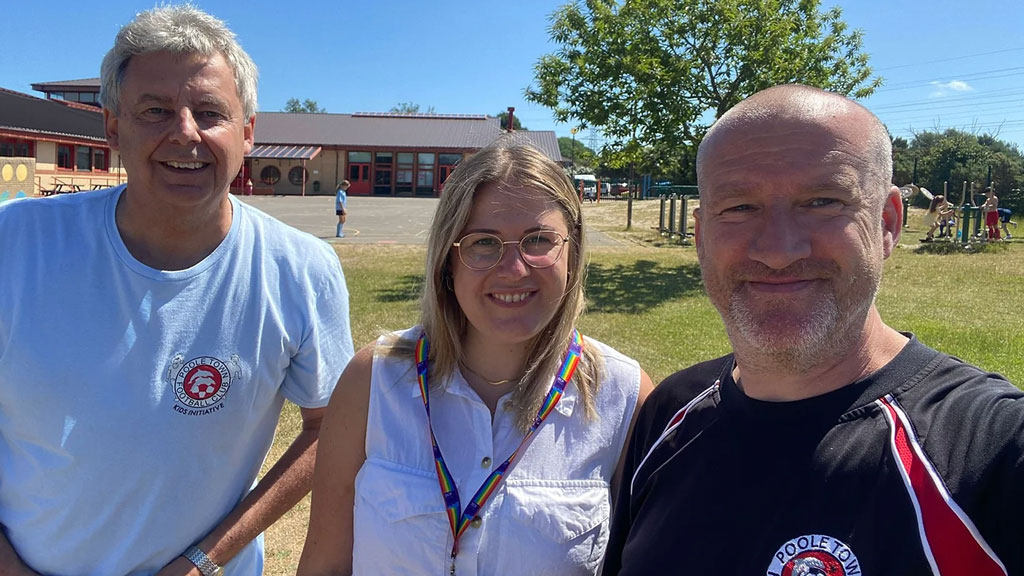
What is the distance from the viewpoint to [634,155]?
16.2 m

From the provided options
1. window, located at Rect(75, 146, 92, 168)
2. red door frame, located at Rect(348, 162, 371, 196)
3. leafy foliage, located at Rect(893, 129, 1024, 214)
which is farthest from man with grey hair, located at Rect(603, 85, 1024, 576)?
red door frame, located at Rect(348, 162, 371, 196)

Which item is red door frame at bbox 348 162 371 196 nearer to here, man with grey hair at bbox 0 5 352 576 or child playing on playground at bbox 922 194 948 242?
child playing on playground at bbox 922 194 948 242

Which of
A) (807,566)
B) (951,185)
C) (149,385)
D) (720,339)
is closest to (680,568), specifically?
(807,566)

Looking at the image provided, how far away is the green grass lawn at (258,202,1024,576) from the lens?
782 centimetres

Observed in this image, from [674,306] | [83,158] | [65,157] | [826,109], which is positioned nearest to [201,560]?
[826,109]

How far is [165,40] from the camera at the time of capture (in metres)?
2.14

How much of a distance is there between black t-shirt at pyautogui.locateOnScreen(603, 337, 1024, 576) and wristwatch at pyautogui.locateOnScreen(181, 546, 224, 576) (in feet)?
4.09

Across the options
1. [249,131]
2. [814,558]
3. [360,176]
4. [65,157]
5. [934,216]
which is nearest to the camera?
[814,558]

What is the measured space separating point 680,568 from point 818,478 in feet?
1.26

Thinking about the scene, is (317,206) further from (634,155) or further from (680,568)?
(680,568)

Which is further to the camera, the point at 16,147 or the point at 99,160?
the point at 99,160

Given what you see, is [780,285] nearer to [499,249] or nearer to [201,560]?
[499,249]

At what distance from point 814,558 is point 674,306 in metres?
10.7

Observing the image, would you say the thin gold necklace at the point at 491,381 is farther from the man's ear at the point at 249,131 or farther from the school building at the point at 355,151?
the school building at the point at 355,151
